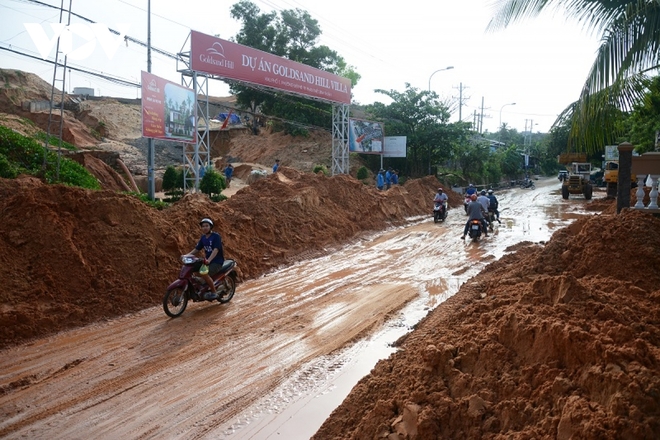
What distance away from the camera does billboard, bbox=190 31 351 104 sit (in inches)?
776

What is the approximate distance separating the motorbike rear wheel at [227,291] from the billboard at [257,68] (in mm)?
12093

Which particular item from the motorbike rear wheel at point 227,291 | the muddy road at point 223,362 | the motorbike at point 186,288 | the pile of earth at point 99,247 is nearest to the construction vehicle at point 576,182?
the pile of earth at point 99,247

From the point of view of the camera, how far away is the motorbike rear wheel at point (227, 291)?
9.67m

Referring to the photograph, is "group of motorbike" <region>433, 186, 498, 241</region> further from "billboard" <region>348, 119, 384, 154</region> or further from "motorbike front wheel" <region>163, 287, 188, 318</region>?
"billboard" <region>348, 119, 384, 154</region>

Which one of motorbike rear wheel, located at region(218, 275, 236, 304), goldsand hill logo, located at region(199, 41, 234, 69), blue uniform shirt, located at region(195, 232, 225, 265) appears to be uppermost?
goldsand hill logo, located at region(199, 41, 234, 69)

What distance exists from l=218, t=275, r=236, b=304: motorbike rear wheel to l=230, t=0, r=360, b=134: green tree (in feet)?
103

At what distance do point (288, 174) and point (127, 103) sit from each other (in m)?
27.9

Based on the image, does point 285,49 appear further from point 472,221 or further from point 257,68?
point 472,221

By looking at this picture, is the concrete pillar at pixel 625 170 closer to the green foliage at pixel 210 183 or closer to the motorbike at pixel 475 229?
the motorbike at pixel 475 229

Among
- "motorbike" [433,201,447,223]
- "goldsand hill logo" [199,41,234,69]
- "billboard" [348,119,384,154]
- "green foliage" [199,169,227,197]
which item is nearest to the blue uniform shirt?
"green foliage" [199,169,227,197]

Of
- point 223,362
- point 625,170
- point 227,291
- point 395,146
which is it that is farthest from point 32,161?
point 395,146

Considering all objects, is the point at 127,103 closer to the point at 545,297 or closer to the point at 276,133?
the point at 276,133

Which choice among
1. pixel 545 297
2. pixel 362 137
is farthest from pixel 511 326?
pixel 362 137

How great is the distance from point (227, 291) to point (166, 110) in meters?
11.0
